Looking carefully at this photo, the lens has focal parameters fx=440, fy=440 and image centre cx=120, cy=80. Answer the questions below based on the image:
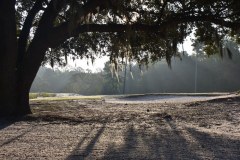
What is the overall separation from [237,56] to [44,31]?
58.4 metres

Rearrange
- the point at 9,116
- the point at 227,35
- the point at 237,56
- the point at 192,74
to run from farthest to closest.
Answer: the point at 192,74
the point at 237,56
the point at 227,35
the point at 9,116

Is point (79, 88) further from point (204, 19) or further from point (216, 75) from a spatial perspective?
point (204, 19)

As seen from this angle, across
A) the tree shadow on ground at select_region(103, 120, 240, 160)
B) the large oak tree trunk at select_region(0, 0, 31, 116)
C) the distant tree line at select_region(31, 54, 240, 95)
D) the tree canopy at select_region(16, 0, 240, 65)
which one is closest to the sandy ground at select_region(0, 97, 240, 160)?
the tree shadow on ground at select_region(103, 120, 240, 160)

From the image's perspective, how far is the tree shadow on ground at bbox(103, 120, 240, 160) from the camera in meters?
6.28

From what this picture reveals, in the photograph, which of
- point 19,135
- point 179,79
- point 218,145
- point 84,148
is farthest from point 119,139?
point 179,79

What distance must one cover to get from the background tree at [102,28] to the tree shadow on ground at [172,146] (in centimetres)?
423

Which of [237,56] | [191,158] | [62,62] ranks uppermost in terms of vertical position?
[237,56]

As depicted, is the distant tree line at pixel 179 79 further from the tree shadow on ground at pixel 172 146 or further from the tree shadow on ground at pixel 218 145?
the tree shadow on ground at pixel 218 145

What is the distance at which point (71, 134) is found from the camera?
28.8ft

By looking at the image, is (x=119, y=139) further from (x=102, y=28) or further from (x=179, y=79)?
(x=179, y=79)

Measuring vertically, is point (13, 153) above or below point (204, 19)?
below

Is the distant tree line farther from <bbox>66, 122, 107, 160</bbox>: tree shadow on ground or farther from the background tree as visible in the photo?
<bbox>66, 122, 107, 160</bbox>: tree shadow on ground

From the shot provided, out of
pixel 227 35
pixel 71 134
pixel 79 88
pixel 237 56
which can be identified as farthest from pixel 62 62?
pixel 79 88

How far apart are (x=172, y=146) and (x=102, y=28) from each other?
283 inches
